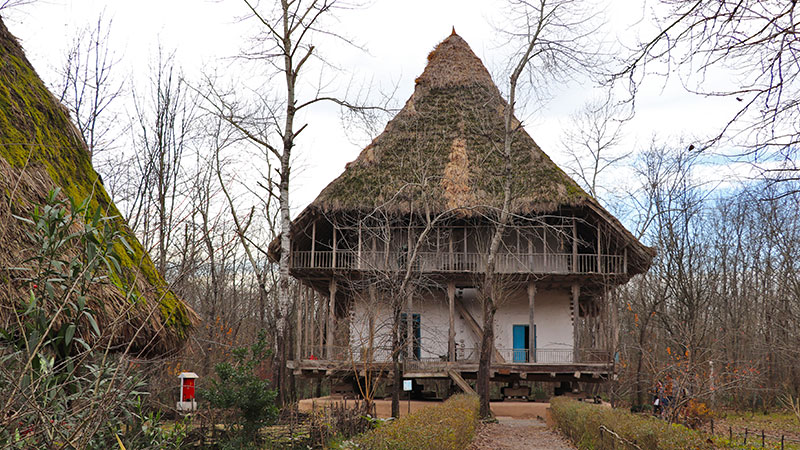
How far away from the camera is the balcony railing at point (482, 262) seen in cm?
2117

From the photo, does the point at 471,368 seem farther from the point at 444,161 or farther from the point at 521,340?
the point at 444,161

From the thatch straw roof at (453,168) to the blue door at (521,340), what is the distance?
4.30m

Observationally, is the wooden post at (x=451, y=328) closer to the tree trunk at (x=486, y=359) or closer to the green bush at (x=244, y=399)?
the tree trunk at (x=486, y=359)

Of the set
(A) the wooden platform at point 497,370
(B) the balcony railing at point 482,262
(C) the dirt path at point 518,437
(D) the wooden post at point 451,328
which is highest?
(B) the balcony railing at point 482,262

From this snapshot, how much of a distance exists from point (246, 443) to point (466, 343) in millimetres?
12712

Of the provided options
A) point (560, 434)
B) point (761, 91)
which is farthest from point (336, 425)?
point (761, 91)

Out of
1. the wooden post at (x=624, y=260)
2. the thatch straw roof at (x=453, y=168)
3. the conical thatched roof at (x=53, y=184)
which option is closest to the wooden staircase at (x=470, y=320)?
the thatch straw roof at (x=453, y=168)

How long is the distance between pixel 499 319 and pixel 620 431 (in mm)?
13931

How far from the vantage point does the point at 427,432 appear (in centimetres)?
832

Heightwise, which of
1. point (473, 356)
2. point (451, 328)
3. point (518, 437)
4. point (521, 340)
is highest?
point (451, 328)

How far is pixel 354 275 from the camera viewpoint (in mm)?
22328

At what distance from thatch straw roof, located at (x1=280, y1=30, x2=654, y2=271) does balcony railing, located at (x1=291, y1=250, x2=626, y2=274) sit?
123cm

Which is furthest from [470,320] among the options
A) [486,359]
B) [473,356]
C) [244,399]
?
[244,399]

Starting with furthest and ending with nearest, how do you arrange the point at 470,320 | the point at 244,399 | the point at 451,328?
1. the point at 470,320
2. the point at 451,328
3. the point at 244,399
